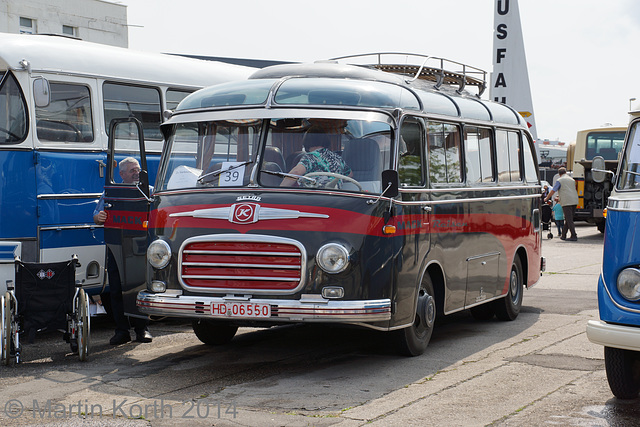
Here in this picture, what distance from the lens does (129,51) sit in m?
11.7

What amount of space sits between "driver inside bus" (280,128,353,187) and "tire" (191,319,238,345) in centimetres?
197

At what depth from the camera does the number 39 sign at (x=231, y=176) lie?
331 inches

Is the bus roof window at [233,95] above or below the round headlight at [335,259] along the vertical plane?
above

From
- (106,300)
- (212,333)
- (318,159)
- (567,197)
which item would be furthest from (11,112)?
(567,197)

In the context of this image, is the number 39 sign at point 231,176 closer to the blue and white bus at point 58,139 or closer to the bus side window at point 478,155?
the blue and white bus at point 58,139

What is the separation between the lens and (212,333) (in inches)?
378

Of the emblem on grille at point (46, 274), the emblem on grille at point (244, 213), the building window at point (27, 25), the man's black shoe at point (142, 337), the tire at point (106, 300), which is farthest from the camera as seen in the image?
the building window at point (27, 25)

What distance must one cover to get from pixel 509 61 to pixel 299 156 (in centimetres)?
1233

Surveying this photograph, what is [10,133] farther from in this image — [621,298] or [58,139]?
[621,298]

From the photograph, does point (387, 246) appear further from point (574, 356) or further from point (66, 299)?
point (66, 299)

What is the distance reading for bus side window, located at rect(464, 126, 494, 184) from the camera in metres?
10.3

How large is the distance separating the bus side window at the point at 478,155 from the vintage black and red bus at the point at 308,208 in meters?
0.31

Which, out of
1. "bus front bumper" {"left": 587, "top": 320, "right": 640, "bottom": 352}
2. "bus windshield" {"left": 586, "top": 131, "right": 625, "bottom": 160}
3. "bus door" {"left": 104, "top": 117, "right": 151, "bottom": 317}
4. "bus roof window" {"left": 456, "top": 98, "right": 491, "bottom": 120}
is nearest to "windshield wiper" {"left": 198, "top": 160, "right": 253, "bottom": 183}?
"bus door" {"left": 104, "top": 117, "right": 151, "bottom": 317}

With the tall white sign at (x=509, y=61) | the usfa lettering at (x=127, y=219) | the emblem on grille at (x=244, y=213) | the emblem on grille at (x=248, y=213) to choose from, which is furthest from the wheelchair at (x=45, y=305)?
the tall white sign at (x=509, y=61)
